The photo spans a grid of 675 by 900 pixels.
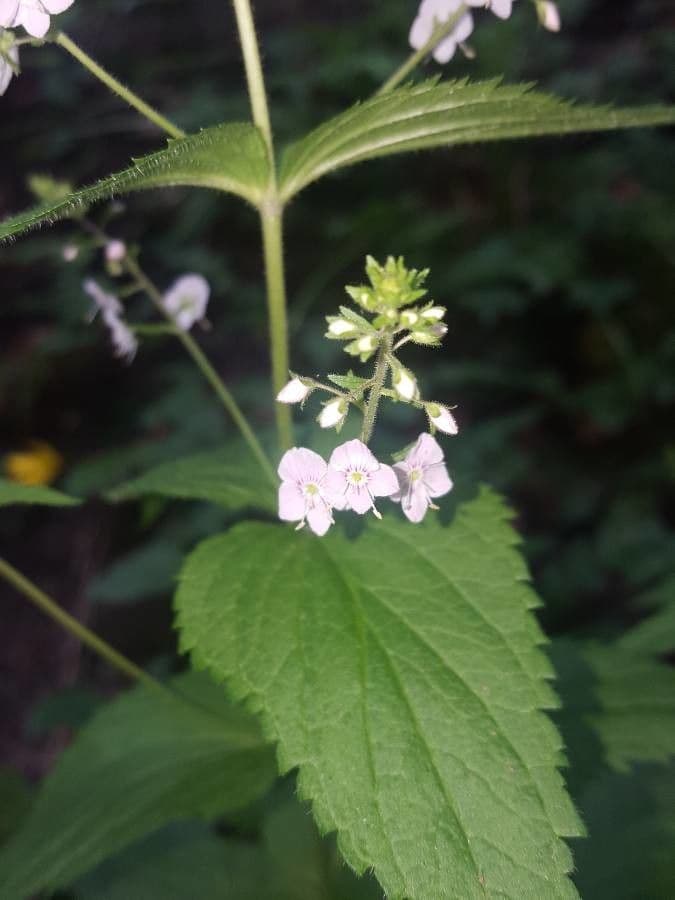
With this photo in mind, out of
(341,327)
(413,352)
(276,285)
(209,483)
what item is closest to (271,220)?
(276,285)

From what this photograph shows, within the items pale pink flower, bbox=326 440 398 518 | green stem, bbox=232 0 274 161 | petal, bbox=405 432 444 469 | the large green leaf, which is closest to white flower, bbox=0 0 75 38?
green stem, bbox=232 0 274 161

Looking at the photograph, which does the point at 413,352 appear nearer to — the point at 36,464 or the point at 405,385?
the point at 36,464

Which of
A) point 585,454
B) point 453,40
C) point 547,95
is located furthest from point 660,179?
point 547,95

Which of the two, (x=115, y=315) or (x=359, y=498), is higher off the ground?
(x=115, y=315)

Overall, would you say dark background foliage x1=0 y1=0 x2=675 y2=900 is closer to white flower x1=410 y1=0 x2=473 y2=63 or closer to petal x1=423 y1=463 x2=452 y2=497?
petal x1=423 y1=463 x2=452 y2=497

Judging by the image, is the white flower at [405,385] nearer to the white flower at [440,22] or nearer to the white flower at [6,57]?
the white flower at [440,22]

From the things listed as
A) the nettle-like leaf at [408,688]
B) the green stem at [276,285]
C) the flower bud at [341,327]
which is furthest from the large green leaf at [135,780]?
the flower bud at [341,327]

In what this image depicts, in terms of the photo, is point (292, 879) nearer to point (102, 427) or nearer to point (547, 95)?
point (547, 95)
